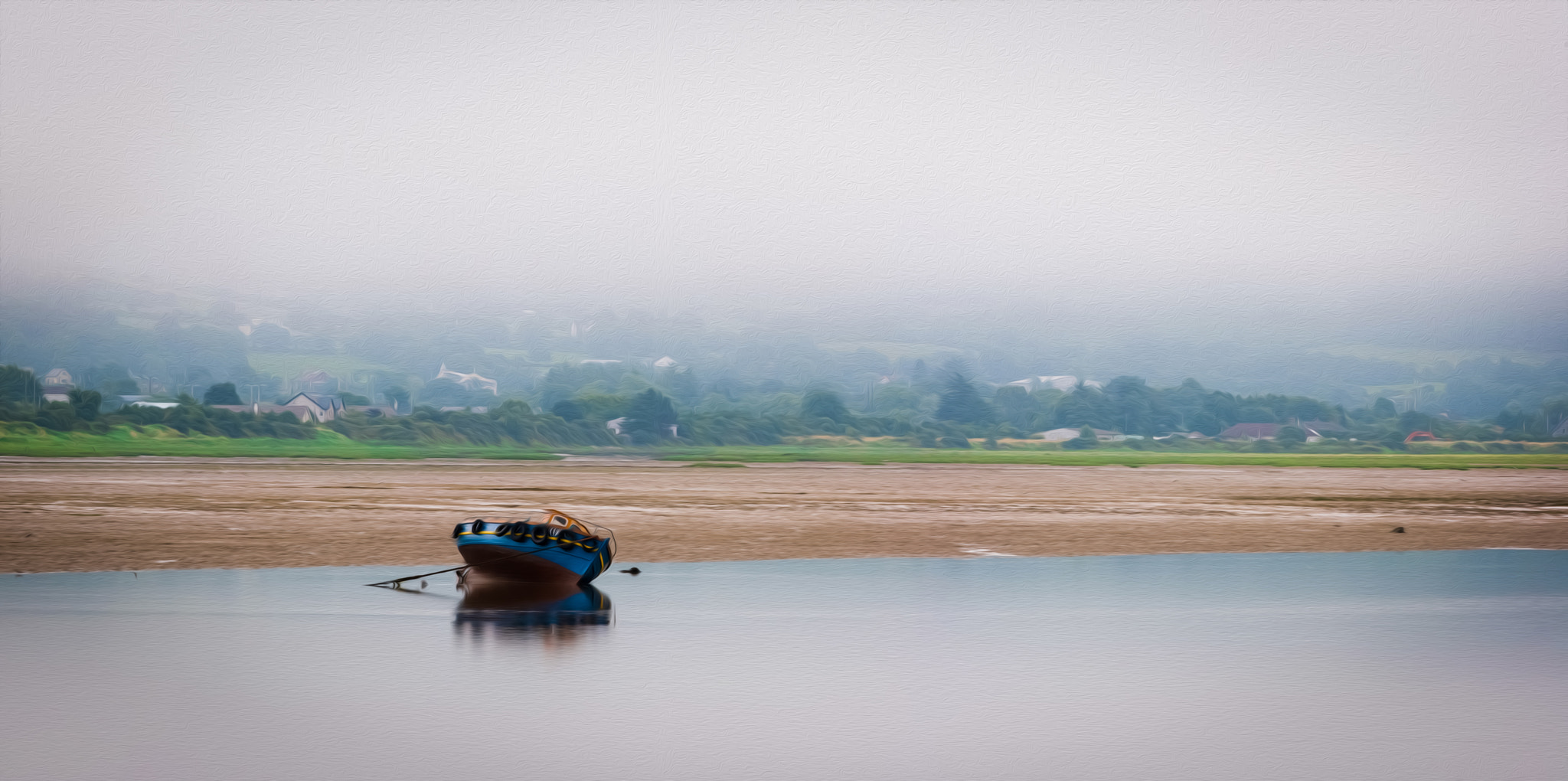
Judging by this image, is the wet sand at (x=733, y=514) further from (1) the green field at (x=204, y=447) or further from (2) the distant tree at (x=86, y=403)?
(2) the distant tree at (x=86, y=403)

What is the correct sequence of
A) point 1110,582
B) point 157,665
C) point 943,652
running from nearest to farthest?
point 157,665 < point 943,652 < point 1110,582

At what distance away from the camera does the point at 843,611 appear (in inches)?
904

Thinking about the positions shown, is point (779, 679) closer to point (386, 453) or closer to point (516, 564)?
point (516, 564)

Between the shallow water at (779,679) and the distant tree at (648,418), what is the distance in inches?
5251

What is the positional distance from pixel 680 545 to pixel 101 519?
16.6 m

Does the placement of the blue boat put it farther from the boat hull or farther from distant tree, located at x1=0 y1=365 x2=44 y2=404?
distant tree, located at x1=0 y1=365 x2=44 y2=404

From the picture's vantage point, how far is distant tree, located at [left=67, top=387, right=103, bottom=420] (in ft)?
393

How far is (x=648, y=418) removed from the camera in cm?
16275

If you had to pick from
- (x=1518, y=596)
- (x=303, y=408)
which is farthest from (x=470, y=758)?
(x=303, y=408)

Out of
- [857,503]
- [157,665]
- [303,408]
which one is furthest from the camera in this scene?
[303,408]

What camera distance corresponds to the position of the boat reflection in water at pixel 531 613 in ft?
66.1

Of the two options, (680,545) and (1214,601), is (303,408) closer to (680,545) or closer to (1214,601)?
(680,545)

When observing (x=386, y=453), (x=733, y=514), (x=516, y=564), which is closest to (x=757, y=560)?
(x=516, y=564)

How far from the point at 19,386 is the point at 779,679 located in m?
148
